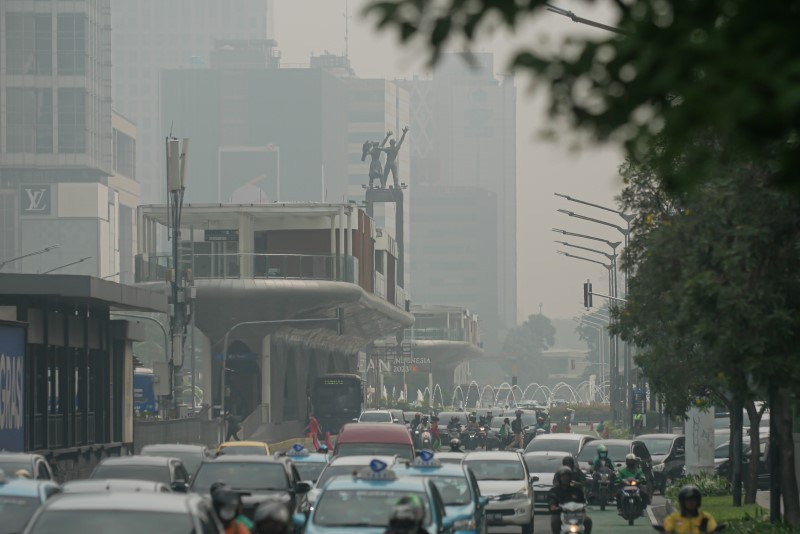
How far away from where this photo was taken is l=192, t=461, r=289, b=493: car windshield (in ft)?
72.3

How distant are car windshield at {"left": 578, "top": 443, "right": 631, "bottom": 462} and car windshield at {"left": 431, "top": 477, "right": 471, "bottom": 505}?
59.4ft

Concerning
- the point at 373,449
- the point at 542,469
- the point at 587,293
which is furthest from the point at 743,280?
the point at 587,293

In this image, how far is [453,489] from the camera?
21.4m

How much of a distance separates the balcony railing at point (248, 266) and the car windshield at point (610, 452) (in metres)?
47.6

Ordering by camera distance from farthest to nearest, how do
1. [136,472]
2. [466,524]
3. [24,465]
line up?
[136,472] → [24,465] → [466,524]

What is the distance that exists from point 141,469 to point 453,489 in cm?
432

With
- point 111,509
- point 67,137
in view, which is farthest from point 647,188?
point 67,137

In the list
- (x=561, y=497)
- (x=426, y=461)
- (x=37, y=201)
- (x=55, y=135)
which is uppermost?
(x=55, y=135)

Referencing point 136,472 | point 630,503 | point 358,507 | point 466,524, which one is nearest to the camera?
point 358,507

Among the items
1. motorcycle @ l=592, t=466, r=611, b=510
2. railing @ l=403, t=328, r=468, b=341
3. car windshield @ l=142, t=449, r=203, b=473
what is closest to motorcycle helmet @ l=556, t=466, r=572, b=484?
car windshield @ l=142, t=449, r=203, b=473

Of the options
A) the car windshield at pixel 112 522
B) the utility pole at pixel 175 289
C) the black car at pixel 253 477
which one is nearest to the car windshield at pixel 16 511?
the car windshield at pixel 112 522

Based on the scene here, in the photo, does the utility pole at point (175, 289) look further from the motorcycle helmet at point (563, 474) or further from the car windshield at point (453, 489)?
the car windshield at point (453, 489)

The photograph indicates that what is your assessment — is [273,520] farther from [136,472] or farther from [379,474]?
[136,472]

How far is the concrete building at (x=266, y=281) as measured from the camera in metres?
86.6
